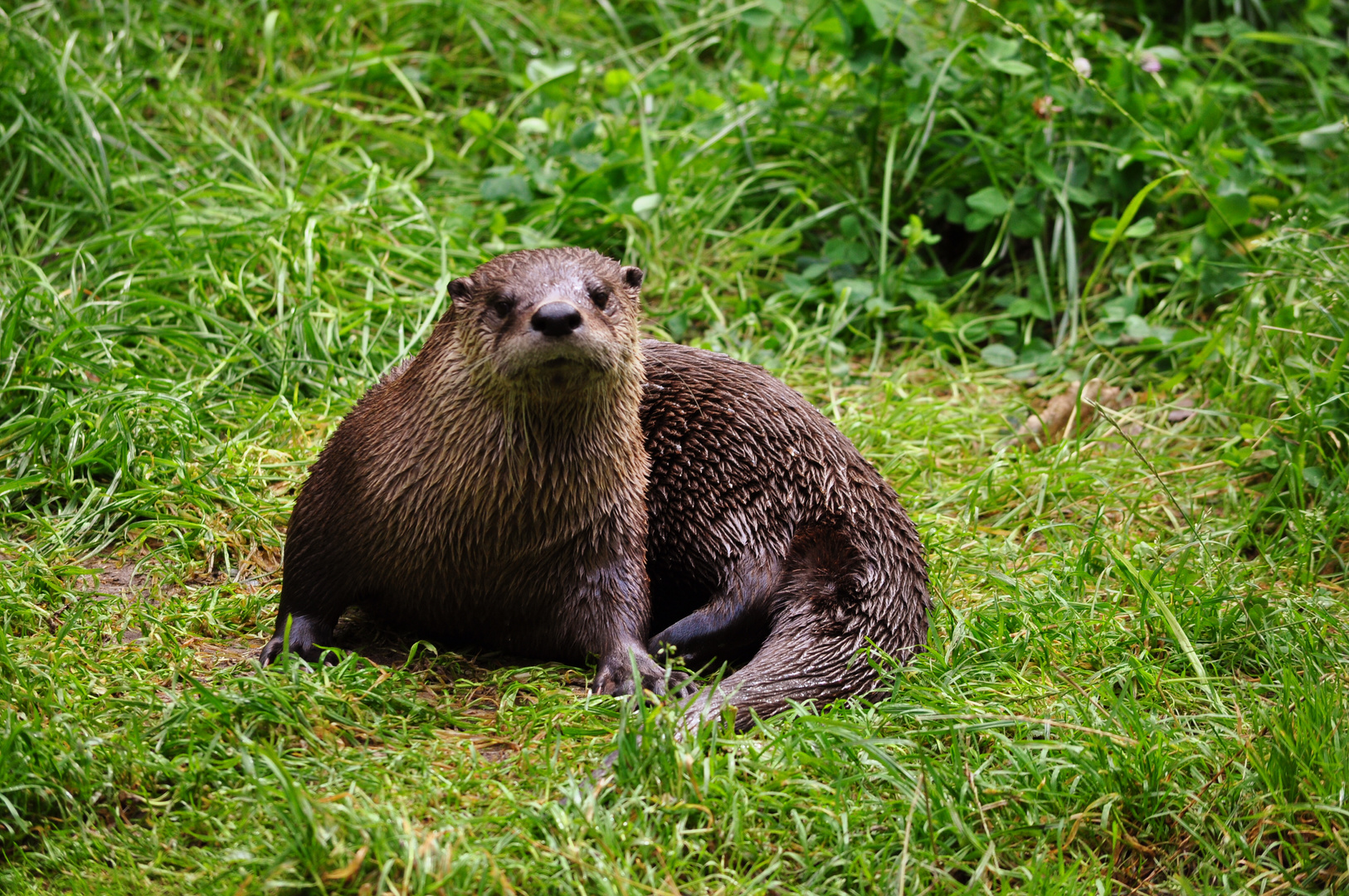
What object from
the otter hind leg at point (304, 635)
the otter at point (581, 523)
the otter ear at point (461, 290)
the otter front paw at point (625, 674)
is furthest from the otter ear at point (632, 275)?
the otter hind leg at point (304, 635)

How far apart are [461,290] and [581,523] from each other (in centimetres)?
51

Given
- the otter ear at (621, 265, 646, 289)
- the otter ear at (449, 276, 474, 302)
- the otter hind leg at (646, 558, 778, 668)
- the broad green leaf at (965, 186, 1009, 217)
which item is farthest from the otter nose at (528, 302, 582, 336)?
the broad green leaf at (965, 186, 1009, 217)

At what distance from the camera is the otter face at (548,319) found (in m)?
2.28

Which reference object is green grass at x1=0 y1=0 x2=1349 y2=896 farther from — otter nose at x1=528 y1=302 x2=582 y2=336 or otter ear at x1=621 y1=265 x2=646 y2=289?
otter ear at x1=621 y1=265 x2=646 y2=289

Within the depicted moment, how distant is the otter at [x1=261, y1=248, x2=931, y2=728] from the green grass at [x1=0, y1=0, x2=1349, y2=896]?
14cm

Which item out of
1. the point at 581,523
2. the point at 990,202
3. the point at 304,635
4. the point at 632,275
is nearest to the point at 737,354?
the point at 990,202

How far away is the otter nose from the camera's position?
2242 millimetres

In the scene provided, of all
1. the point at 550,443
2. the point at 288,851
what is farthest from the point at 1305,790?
the point at 288,851

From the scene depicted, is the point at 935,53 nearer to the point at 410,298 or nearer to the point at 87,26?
the point at 410,298

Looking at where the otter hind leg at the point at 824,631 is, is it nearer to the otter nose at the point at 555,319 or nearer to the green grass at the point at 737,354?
the green grass at the point at 737,354

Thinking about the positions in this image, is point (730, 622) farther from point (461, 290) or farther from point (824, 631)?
point (461, 290)

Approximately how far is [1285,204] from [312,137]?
3.29 meters

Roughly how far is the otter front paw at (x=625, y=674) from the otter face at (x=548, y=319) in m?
0.53

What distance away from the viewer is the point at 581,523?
2514 mm
